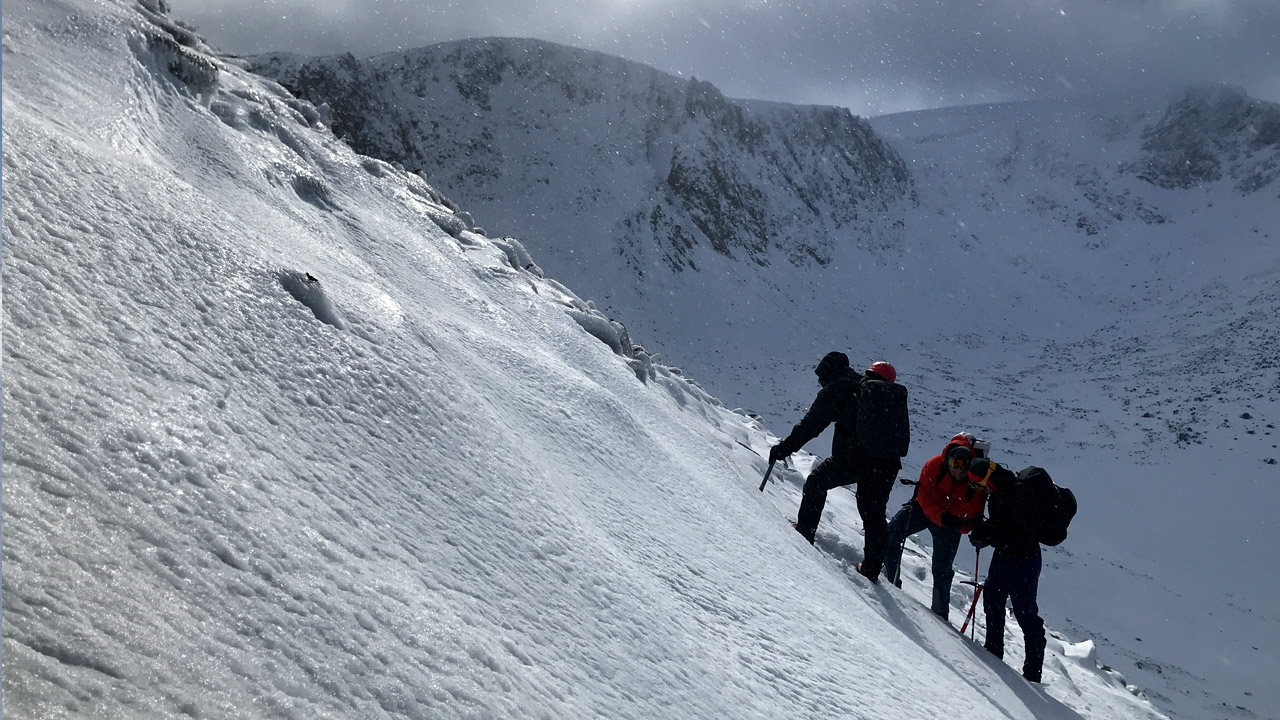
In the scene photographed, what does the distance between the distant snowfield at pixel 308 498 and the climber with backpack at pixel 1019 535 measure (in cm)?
37

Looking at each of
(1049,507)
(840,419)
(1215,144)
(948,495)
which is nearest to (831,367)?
(840,419)

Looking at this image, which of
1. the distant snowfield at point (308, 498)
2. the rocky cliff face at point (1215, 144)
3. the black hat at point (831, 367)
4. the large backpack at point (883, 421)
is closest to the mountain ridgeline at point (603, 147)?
the rocky cliff face at point (1215, 144)

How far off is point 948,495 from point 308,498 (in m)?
4.64

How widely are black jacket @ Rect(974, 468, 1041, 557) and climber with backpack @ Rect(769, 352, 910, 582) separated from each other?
0.77 metres

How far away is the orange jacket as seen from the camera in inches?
191

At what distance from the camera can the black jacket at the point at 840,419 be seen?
15.0ft

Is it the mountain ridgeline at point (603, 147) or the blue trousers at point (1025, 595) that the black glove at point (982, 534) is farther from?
the mountain ridgeline at point (603, 147)

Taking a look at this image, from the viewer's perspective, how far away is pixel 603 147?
131 feet

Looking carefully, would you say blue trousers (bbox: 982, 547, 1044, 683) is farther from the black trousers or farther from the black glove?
the black trousers

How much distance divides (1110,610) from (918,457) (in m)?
8.07

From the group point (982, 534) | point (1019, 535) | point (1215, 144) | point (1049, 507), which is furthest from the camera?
point (1215, 144)

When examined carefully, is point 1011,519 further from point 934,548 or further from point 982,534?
point 934,548

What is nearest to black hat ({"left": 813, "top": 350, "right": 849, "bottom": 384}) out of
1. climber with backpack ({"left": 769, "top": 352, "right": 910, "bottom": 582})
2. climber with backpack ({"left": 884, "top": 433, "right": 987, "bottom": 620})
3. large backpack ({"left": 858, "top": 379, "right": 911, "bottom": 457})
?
climber with backpack ({"left": 769, "top": 352, "right": 910, "bottom": 582})

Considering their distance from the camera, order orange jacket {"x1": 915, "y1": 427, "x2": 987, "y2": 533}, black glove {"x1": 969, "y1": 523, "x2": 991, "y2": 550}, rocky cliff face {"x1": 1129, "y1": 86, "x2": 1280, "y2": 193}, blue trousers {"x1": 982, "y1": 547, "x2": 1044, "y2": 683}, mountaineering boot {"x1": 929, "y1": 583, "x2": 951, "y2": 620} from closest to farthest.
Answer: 1. blue trousers {"x1": 982, "y1": 547, "x2": 1044, "y2": 683}
2. black glove {"x1": 969, "y1": 523, "x2": 991, "y2": 550}
3. orange jacket {"x1": 915, "y1": 427, "x2": 987, "y2": 533}
4. mountaineering boot {"x1": 929, "y1": 583, "x2": 951, "y2": 620}
5. rocky cliff face {"x1": 1129, "y1": 86, "x2": 1280, "y2": 193}
